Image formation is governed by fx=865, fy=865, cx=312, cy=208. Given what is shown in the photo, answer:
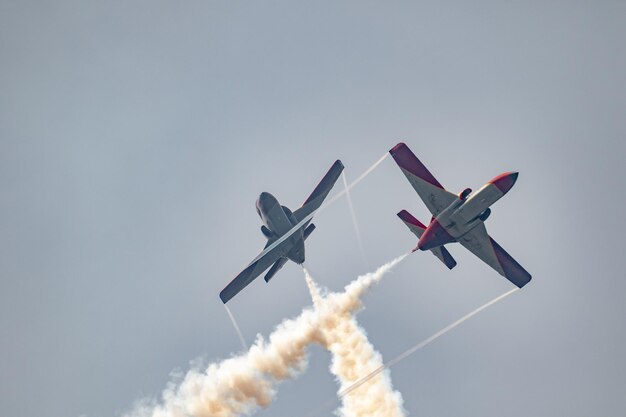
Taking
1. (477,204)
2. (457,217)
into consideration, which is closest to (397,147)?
(457,217)

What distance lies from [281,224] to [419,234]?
13.7m

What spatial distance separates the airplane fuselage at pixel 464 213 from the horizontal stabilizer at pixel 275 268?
15720 mm

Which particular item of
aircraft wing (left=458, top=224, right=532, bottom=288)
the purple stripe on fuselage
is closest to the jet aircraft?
aircraft wing (left=458, top=224, right=532, bottom=288)

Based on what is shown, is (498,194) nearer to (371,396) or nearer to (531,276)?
(531,276)

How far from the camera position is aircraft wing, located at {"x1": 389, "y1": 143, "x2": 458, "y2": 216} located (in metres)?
79.8

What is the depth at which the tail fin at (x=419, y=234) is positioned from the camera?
84.3m

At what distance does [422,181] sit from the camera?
8106 cm

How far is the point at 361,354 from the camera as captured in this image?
8619cm

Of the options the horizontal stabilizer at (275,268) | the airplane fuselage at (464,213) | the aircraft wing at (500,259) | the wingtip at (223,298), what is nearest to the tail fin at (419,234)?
the aircraft wing at (500,259)

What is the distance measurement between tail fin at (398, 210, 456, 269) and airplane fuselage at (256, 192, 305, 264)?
1084cm

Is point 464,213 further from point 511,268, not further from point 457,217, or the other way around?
point 511,268

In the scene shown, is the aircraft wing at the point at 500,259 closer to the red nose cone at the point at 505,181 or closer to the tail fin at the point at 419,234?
the tail fin at the point at 419,234

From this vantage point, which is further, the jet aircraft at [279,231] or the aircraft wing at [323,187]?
the aircraft wing at [323,187]

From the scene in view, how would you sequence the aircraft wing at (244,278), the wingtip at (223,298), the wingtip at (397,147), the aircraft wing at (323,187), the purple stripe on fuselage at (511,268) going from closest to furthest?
the wingtip at (397,147) → the purple stripe on fuselage at (511,268) → the aircraft wing at (244,278) → the wingtip at (223,298) → the aircraft wing at (323,187)
